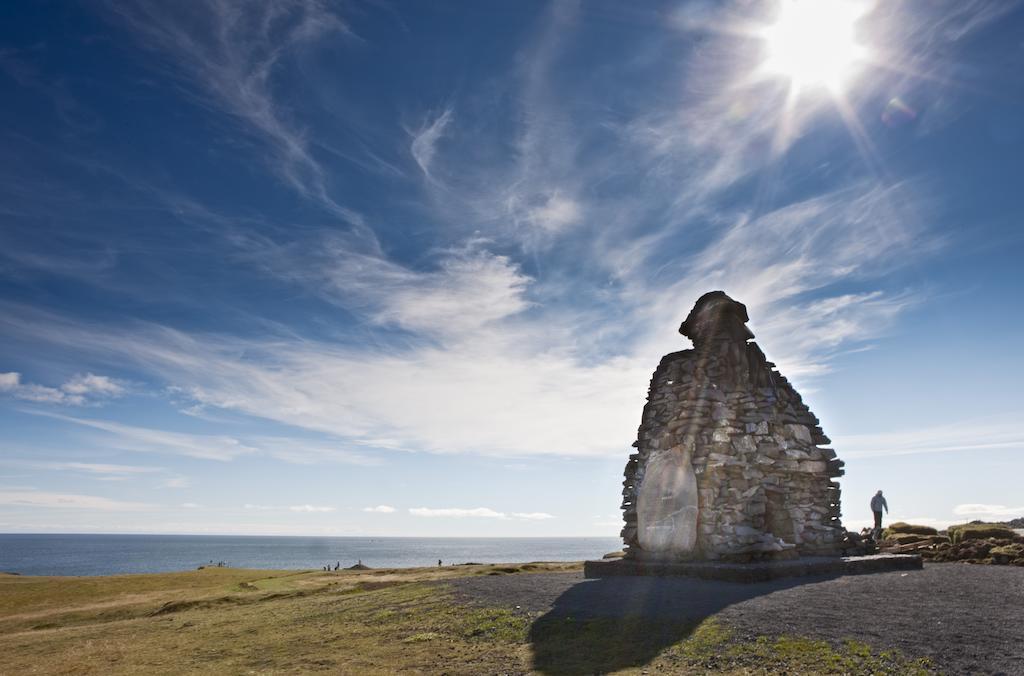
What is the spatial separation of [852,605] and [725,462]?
19.1 ft

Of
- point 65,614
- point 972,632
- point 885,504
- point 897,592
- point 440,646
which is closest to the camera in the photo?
point 972,632

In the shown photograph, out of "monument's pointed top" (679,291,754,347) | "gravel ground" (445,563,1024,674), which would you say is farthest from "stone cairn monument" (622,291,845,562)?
"gravel ground" (445,563,1024,674)

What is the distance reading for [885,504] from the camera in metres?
21.3

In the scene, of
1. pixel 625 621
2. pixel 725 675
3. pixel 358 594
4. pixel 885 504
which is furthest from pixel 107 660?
pixel 885 504

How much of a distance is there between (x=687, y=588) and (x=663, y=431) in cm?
521

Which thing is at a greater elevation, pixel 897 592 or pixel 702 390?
pixel 702 390

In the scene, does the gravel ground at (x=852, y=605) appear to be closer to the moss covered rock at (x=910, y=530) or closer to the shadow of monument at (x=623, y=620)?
the shadow of monument at (x=623, y=620)

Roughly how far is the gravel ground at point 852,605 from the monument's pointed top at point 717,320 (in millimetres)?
7072

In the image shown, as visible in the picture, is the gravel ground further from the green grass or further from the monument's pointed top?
the monument's pointed top

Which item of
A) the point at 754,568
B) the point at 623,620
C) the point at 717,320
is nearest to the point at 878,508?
the point at 717,320

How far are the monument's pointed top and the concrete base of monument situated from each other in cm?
621

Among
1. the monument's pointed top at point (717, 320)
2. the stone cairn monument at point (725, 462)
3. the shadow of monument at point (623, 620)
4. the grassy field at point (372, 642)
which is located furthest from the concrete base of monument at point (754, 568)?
the monument's pointed top at point (717, 320)

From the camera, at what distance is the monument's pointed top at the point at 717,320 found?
17.3 metres

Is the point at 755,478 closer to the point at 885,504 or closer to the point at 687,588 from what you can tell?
the point at 687,588
